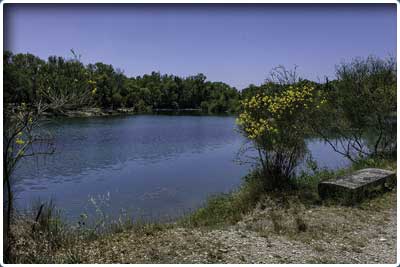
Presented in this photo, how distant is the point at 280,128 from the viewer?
8266 mm

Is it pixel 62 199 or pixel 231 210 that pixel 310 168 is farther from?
pixel 62 199

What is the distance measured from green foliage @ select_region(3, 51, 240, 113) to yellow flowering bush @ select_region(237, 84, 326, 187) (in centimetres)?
119

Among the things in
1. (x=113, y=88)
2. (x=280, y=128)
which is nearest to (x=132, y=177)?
(x=280, y=128)

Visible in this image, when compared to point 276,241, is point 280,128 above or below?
above

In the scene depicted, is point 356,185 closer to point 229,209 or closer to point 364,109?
point 229,209

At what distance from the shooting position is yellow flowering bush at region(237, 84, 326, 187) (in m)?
8.11

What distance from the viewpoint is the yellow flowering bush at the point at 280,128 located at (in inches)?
319

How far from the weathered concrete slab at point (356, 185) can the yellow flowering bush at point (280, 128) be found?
3.53 ft

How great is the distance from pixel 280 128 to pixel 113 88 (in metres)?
68.2

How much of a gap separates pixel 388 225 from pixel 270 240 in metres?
2.06

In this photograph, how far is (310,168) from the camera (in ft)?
32.2

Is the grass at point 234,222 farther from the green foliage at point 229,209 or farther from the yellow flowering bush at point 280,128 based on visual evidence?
the yellow flowering bush at point 280,128

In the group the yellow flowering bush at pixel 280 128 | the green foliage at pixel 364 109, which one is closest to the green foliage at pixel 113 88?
the yellow flowering bush at pixel 280 128

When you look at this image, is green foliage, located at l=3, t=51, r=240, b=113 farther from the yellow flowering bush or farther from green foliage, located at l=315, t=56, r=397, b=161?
green foliage, located at l=315, t=56, r=397, b=161
